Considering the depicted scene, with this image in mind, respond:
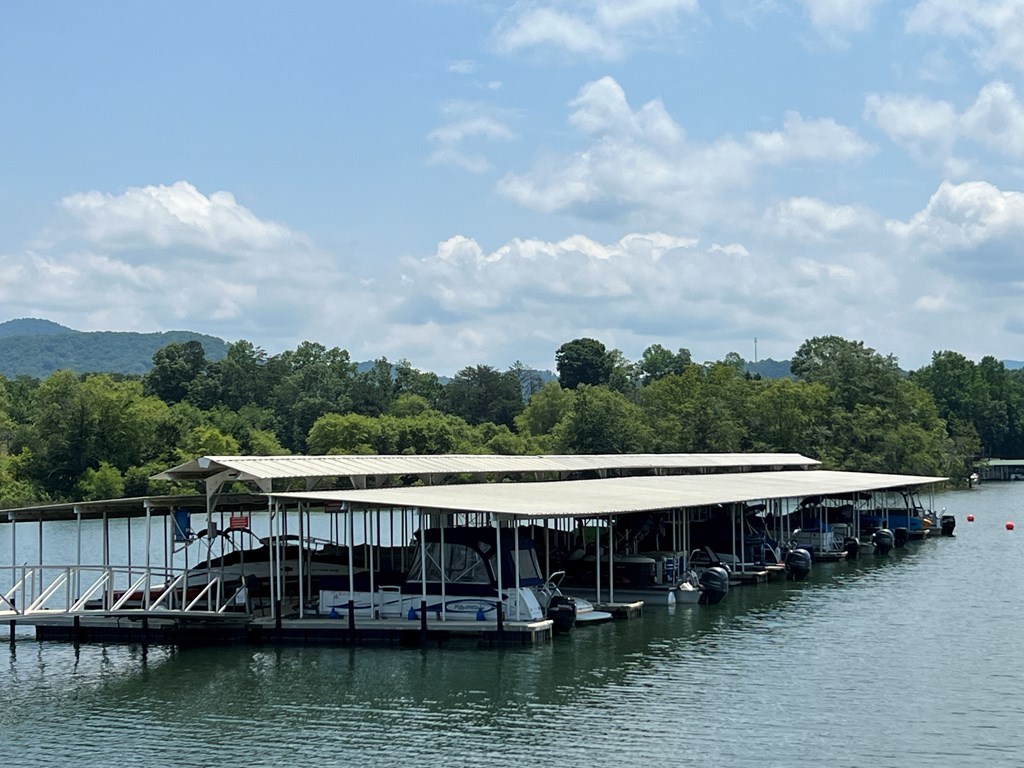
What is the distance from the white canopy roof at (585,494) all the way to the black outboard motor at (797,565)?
2.15 meters

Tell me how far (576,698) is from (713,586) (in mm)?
14006

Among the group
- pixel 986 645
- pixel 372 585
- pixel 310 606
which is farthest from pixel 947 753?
pixel 310 606

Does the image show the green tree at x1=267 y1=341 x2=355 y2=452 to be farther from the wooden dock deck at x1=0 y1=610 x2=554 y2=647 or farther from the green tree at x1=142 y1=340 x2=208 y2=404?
the wooden dock deck at x1=0 y1=610 x2=554 y2=647

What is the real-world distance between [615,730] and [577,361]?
517 feet

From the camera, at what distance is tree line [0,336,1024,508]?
104938 millimetres

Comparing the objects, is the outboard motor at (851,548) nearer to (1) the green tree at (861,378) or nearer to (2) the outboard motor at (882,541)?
(2) the outboard motor at (882,541)

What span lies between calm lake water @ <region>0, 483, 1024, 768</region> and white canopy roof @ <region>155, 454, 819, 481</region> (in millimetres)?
4392

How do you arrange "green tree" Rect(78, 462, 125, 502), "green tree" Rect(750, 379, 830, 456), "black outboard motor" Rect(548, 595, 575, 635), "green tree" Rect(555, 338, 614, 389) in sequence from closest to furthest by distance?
"black outboard motor" Rect(548, 595, 575, 635) → "green tree" Rect(78, 462, 125, 502) → "green tree" Rect(750, 379, 830, 456) → "green tree" Rect(555, 338, 614, 389)

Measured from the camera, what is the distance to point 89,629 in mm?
36219

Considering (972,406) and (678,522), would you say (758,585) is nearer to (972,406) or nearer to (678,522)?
(678,522)

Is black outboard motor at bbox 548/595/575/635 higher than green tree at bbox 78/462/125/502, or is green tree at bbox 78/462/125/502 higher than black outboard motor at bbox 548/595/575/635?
green tree at bbox 78/462/125/502

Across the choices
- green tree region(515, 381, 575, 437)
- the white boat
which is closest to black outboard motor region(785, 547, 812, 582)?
the white boat

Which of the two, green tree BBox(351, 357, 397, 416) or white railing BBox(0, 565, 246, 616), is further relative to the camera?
green tree BBox(351, 357, 397, 416)

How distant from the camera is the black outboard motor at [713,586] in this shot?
134 feet
